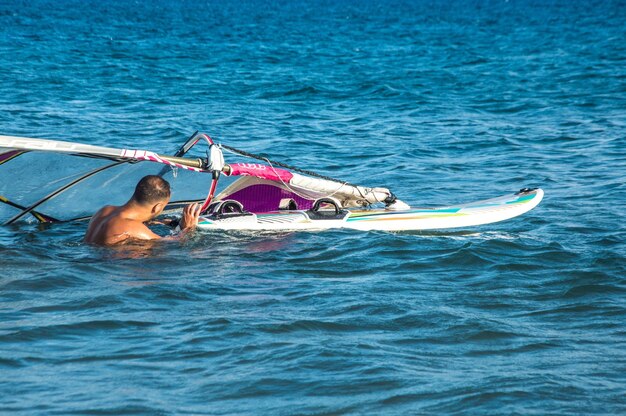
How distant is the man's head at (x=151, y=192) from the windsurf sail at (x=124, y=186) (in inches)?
44.6

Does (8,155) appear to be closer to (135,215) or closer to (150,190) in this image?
(135,215)

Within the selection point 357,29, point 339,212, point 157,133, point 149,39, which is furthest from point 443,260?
point 357,29

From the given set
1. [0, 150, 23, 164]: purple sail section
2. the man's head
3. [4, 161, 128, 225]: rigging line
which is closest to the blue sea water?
[4, 161, 128, 225]: rigging line

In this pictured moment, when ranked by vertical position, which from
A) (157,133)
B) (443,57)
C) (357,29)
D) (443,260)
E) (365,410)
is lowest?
(365,410)

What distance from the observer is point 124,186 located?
10.9 meters

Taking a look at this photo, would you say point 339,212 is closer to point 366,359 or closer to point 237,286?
point 237,286

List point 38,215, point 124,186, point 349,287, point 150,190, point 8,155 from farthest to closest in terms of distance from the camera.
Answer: point 38,215 → point 124,186 → point 8,155 → point 150,190 → point 349,287

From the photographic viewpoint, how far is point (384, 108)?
21391mm

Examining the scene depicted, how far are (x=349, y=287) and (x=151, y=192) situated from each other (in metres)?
2.23

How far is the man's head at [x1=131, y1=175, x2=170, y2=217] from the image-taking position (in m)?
8.92

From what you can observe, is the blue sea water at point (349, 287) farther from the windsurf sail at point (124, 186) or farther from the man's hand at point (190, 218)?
the windsurf sail at point (124, 186)

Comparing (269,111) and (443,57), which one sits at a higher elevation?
(443,57)

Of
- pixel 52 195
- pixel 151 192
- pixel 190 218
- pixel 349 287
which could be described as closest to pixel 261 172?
pixel 190 218

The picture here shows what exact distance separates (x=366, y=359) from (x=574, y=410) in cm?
153
